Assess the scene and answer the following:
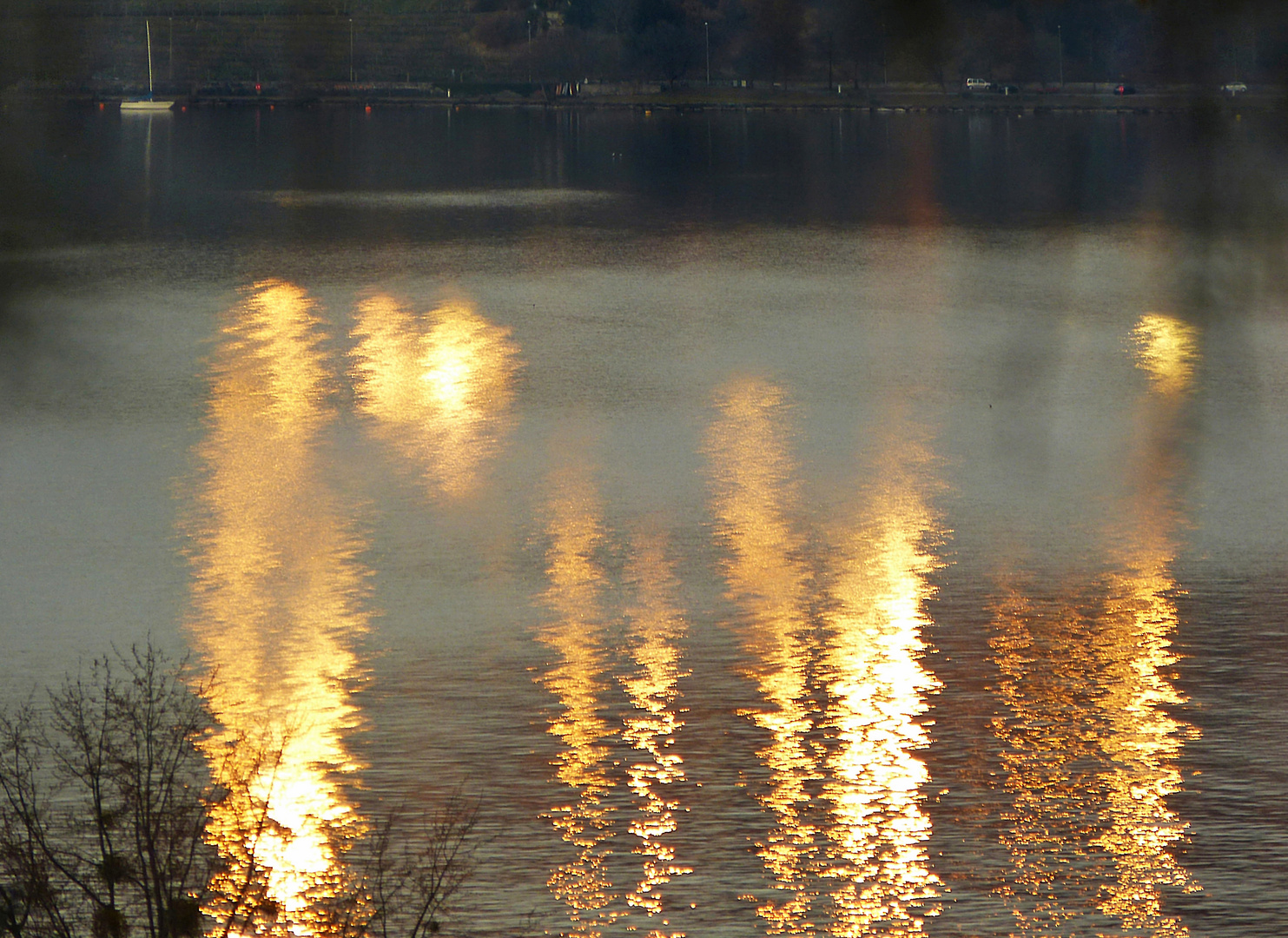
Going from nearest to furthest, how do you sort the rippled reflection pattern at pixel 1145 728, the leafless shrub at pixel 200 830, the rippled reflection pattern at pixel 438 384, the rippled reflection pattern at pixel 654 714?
the leafless shrub at pixel 200 830 < the rippled reflection pattern at pixel 1145 728 < the rippled reflection pattern at pixel 654 714 < the rippled reflection pattern at pixel 438 384

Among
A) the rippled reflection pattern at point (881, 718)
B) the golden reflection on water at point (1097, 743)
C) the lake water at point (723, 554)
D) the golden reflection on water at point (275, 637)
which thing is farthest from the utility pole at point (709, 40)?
the rippled reflection pattern at point (881, 718)

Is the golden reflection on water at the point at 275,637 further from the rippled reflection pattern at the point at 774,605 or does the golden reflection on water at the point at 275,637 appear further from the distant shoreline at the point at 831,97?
the distant shoreline at the point at 831,97

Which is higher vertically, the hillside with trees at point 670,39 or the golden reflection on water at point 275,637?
the hillside with trees at point 670,39

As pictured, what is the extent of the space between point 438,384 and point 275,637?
12757mm

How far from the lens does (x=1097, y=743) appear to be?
14.0 m

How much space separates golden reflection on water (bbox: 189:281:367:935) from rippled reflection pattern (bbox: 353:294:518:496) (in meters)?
1.16

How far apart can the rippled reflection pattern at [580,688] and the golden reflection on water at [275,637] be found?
1588mm

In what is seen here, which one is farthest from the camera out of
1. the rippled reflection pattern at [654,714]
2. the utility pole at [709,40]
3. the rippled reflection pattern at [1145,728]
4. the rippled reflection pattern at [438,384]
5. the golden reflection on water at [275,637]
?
the rippled reflection pattern at [438,384]

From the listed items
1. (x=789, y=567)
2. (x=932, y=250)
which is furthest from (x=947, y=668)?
(x=932, y=250)

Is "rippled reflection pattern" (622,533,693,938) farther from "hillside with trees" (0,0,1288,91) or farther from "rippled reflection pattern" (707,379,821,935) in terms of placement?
"hillside with trees" (0,0,1288,91)

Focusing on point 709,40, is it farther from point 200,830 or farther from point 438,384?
point 438,384

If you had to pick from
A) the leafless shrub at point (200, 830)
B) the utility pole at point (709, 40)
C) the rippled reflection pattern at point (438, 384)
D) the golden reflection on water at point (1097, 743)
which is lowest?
the golden reflection on water at point (1097, 743)

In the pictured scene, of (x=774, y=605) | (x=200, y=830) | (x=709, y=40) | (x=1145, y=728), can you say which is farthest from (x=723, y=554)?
(x=709, y=40)

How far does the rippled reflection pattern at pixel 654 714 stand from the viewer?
1162 cm
